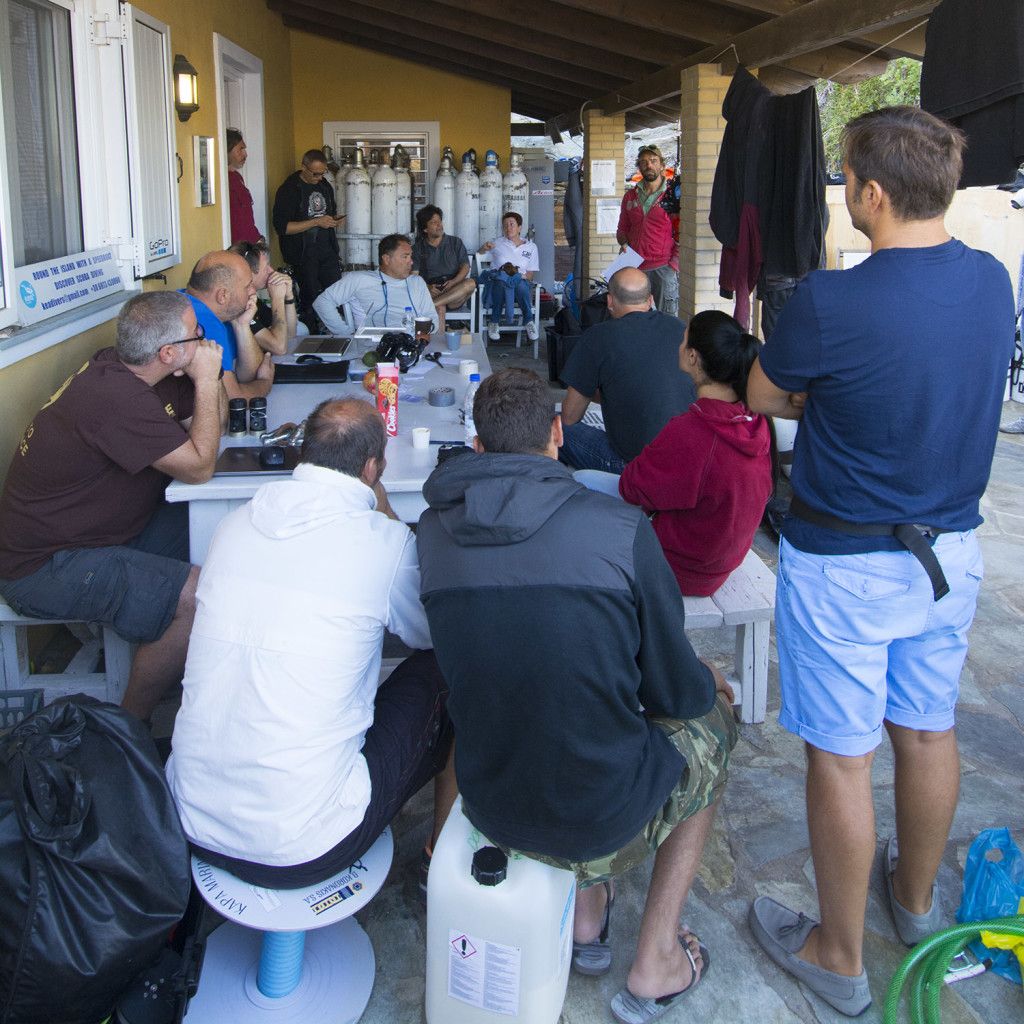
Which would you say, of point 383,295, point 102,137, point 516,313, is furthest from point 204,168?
point 516,313

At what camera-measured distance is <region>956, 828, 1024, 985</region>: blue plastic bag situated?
2.15 m

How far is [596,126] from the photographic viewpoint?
10.5m

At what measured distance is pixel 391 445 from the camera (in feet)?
10.6

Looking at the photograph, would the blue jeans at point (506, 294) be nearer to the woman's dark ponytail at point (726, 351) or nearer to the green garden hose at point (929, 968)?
the woman's dark ponytail at point (726, 351)

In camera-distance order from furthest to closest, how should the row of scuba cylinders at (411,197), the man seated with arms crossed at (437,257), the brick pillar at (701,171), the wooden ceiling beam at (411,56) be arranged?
the wooden ceiling beam at (411,56)
the row of scuba cylinders at (411,197)
the man seated with arms crossed at (437,257)
the brick pillar at (701,171)

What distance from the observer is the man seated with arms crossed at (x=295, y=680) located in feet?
5.89

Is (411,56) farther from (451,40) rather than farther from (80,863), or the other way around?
(80,863)

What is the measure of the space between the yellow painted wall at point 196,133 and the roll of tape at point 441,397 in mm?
1347

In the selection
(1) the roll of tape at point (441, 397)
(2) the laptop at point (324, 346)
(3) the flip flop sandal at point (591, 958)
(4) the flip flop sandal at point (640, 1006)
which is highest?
(2) the laptop at point (324, 346)

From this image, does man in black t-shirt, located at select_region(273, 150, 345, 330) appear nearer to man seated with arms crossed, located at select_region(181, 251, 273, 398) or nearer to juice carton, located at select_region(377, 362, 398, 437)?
man seated with arms crossed, located at select_region(181, 251, 273, 398)

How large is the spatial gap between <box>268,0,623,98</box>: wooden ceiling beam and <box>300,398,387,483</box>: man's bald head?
802 centimetres

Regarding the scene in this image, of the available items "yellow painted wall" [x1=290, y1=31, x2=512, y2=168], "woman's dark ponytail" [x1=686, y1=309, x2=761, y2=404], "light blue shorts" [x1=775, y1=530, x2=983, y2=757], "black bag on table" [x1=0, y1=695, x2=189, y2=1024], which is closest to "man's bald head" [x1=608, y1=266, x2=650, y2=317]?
"woman's dark ponytail" [x1=686, y1=309, x2=761, y2=404]

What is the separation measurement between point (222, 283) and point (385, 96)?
805 cm

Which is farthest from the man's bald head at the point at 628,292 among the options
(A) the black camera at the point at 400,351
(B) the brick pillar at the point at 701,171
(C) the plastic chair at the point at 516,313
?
(C) the plastic chair at the point at 516,313
